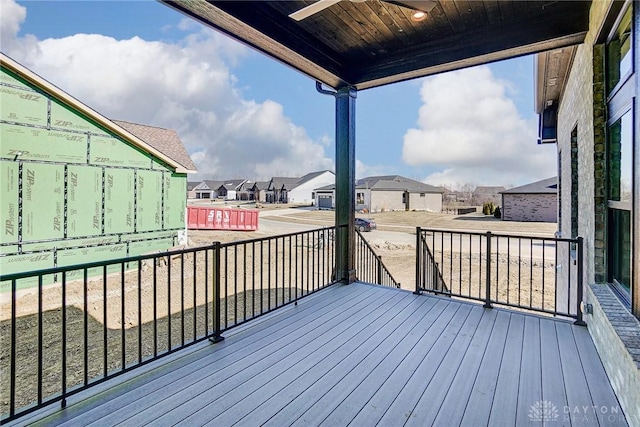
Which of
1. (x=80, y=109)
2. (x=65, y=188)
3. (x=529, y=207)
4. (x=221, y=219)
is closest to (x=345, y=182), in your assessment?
(x=65, y=188)

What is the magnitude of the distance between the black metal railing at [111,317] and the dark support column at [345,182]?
20cm

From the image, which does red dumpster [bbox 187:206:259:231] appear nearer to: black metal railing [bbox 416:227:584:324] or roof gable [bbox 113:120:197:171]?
roof gable [bbox 113:120:197:171]

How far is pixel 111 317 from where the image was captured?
5551 millimetres

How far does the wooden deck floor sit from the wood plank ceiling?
259cm

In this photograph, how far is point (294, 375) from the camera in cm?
214

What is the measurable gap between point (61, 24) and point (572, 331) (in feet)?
31.9

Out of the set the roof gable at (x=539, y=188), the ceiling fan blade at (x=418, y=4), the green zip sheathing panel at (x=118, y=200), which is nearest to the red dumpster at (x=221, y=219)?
the green zip sheathing panel at (x=118, y=200)

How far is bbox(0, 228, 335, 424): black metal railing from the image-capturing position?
1854 millimetres

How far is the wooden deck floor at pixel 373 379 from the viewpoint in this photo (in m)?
1.72

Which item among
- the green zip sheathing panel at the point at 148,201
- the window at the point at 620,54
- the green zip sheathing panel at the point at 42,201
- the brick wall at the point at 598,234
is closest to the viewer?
the brick wall at the point at 598,234

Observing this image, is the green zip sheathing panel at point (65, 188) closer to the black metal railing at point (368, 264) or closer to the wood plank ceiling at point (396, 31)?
the black metal railing at point (368, 264)

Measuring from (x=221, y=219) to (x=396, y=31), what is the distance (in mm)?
13873

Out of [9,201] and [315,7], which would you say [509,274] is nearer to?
[315,7]

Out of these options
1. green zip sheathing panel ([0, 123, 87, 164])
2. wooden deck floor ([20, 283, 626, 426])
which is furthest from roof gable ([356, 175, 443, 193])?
wooden deck floor ([20, 283, 626, 426])
